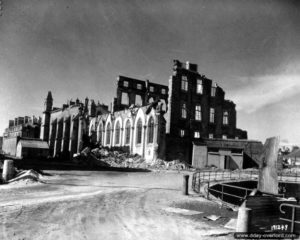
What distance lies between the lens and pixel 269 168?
852 cm

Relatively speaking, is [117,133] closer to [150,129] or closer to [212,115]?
[150,129]

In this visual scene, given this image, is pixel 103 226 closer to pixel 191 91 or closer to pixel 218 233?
pixel 218 233

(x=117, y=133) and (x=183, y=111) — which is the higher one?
(x=183, y=111)

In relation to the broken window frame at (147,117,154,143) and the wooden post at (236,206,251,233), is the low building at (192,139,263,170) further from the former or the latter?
the wooden post at (236,206,251,233)

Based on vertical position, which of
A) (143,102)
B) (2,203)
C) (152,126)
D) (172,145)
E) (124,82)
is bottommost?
(2,203)

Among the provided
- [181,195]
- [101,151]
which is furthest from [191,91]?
[181,195]

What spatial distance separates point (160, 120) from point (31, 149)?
22.6 m

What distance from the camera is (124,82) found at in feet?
154

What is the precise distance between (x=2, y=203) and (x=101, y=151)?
Result: 31.5 meters

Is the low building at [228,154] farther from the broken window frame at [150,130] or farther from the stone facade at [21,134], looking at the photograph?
the stone facade at [21,134]

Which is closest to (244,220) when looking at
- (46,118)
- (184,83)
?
(184,83)

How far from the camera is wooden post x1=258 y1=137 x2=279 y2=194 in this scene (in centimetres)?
842

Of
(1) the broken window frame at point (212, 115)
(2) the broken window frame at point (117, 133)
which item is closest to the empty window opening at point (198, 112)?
(1) the broken window frame at point (212, 115)

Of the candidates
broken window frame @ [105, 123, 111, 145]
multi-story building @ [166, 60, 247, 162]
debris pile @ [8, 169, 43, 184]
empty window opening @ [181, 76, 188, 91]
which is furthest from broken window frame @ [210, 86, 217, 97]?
debris pile @ [8, 169, 43, 184]
